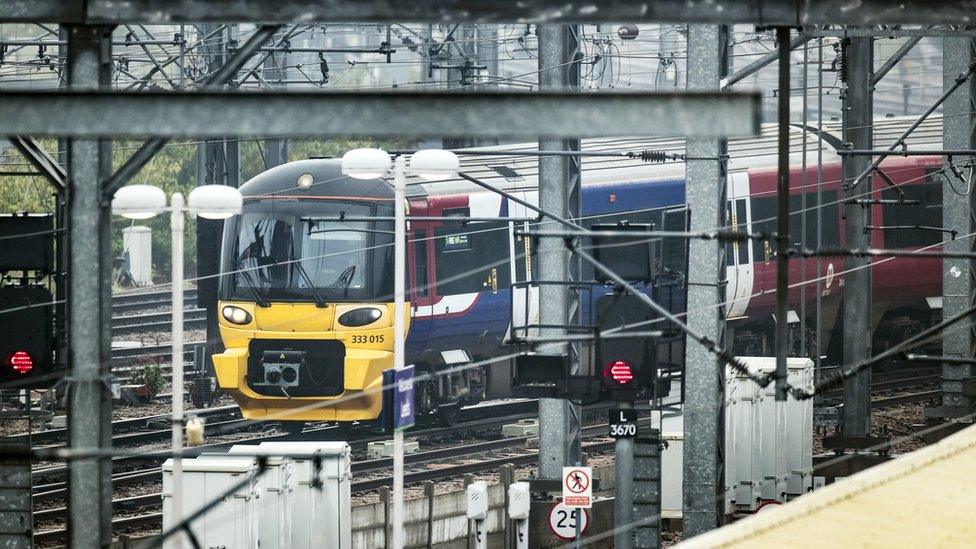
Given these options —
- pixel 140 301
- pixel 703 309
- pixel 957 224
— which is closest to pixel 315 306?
pixel 703 309

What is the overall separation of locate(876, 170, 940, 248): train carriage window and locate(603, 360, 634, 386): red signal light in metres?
12.1

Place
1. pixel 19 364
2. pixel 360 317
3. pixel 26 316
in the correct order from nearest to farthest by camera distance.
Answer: pixel 19 364 < pixel 26 316 < pixel 360 317

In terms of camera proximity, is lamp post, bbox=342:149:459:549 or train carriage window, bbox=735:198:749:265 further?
train carriage window, bbox=735:198:749:265

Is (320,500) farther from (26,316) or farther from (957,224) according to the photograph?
(957,224)

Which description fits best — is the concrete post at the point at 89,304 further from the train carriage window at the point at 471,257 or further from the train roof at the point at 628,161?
the train carriage window at the point at 471,257

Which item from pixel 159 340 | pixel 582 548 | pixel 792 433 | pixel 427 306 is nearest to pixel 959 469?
pixel 582 548

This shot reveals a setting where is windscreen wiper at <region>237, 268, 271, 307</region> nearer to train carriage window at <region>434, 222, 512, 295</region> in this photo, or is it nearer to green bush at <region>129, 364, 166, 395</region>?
train carriage window at <region>434, 222, 512, 295</region>

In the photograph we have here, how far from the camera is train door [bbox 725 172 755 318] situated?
2275 centimetres

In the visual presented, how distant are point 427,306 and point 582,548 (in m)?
4.66

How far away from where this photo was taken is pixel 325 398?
1894cm

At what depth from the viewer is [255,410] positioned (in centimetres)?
1903

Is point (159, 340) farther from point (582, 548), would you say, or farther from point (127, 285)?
point (582, 548)

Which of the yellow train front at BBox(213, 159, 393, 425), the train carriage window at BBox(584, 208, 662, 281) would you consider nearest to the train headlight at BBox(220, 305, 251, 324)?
the yellow train front at BBox(213, 159, 393, 425)

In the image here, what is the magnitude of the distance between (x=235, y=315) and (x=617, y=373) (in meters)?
6.67
